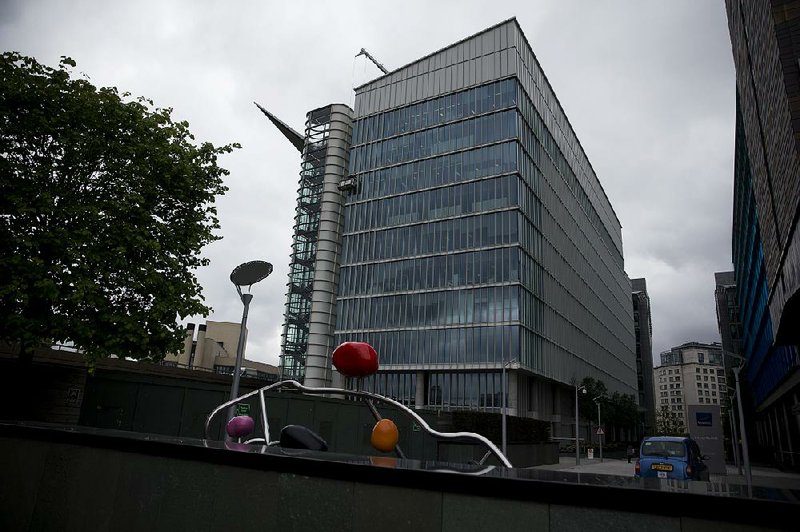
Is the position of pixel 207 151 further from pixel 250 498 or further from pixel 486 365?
pixel 486 365

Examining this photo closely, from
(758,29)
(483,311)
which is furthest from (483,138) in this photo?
(758,29)

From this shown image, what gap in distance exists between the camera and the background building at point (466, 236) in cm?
5481

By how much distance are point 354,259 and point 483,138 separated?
20.9m

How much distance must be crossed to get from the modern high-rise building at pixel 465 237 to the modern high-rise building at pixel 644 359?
209 ft

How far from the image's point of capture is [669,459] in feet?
50.4

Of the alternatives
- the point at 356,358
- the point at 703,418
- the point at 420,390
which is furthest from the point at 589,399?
the point at 356,358

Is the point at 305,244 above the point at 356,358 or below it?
above

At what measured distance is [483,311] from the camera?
5472 cm

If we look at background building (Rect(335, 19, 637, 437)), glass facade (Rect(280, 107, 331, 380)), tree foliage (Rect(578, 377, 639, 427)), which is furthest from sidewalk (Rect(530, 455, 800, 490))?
glass facade (Rect(280, 107, 331, 380))

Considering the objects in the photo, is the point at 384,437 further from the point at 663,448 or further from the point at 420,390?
the point at 420,390

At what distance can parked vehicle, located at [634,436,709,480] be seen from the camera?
15062 millimetres

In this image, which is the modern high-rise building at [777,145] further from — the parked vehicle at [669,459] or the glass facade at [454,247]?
the glass facade at [454,247]

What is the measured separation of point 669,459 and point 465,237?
43331mm

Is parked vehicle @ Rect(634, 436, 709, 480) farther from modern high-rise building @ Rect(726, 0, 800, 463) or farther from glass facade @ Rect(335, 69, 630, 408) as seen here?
glass facade @ Rect(335, 69, 630, 408)
